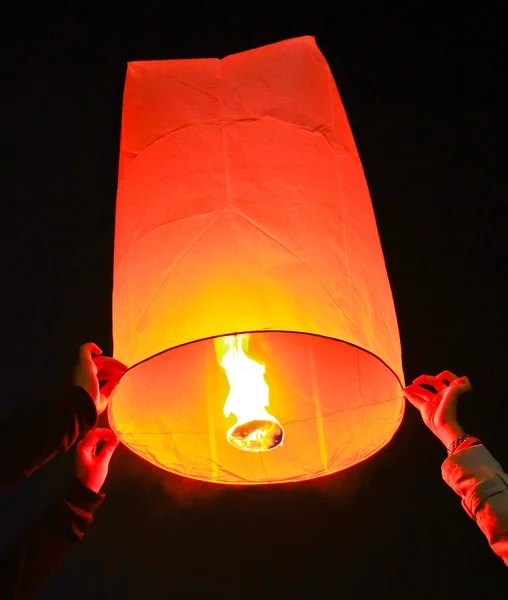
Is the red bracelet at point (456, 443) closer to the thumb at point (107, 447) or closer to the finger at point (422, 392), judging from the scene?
the finger at point (422, 392)

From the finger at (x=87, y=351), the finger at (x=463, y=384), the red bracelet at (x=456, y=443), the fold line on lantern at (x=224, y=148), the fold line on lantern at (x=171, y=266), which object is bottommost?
the red bracelet at (x=456, y=443)

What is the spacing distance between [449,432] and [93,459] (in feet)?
2.32

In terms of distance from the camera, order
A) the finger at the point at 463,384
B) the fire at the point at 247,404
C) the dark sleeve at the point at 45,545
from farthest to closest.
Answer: the finger at the point at 463,384
the dark sleeve at the point at 45,545
the fire at the point at 247,404

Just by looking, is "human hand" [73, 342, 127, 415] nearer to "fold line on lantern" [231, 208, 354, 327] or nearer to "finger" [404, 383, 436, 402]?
"fold line on lantern" [231, 208, 354, 327]

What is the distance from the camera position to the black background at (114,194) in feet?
7.80

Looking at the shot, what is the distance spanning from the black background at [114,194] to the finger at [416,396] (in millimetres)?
730

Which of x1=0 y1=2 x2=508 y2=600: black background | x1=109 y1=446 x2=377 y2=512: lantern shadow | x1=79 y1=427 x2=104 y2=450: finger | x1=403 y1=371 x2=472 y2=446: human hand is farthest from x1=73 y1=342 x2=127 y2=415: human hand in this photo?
x1=0 y1=2 x2=508 y2=600: black background

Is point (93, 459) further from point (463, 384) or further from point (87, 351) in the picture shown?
point (463, 384)

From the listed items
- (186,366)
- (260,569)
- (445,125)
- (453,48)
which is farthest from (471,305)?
(186,366)

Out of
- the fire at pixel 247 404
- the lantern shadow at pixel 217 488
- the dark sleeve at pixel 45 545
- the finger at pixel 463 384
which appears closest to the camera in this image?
the fire at pixel 247 404

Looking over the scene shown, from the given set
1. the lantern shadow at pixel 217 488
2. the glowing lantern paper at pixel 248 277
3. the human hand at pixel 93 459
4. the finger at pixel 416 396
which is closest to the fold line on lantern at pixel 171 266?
the glowing lantern paper at pixel 248 277

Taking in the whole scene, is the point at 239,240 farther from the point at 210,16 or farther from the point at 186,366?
the point at 210,16

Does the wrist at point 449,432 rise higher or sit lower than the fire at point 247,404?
lower

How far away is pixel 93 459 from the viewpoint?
65.2 inches
